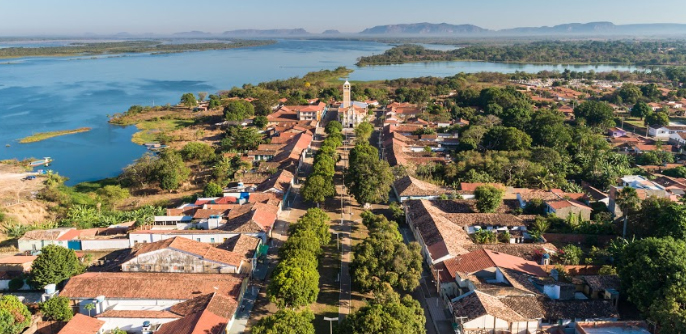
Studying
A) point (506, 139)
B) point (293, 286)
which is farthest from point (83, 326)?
point (506, 139)

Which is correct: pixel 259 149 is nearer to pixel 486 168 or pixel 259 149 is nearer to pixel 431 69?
pixel 486 168

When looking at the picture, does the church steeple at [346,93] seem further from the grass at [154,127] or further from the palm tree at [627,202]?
the palm tree at [627,202]

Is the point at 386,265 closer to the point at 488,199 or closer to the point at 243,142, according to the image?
the point at 488,199

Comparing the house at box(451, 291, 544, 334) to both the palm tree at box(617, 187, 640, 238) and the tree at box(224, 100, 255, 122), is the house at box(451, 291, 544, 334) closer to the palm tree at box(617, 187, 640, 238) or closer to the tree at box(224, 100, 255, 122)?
the palm tree at box(617, 187, 640, 238)

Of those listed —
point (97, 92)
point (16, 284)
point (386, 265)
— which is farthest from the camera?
point (97, 92)

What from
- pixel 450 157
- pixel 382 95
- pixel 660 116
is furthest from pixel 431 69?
pixel 450 157

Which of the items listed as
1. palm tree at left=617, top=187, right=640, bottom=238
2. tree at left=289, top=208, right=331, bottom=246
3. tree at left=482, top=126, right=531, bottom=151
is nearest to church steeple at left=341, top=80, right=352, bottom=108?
tree at left=482, top=126, right=531, bottom=151
